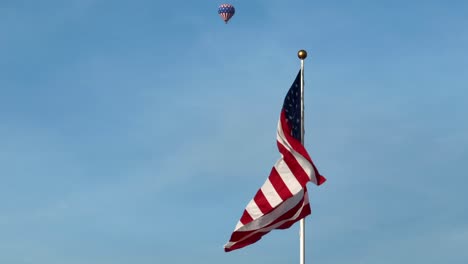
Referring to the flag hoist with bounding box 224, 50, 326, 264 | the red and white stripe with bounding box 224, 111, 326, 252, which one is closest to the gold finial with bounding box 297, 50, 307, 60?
the flag hoist with bounding box 224, 50, 326, 264

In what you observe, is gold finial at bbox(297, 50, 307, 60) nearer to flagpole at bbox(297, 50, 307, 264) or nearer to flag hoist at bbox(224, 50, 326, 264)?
flagpole at bbox(297, 50, 307, 264)

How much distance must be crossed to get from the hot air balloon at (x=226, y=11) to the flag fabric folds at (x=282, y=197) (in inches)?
3927

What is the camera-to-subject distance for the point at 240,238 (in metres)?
44.9

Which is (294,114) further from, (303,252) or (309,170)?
(303,252)

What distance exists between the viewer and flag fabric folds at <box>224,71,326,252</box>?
44281 mm

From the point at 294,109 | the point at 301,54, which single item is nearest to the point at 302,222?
the point at 294,109

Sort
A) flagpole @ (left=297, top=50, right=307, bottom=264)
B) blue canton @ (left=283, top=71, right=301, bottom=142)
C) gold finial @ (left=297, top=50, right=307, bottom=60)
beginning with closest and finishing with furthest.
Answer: flagpole @ (left=297, top=50, right=307, bottom=264) < blue canton @ (left=283, top=71, right=301, bottom=142) < gold finial @ (left=297, top=50, right=307, bottom=60)

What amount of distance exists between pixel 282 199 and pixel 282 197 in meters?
0.08

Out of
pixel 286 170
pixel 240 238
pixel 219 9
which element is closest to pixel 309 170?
pixel 286 170

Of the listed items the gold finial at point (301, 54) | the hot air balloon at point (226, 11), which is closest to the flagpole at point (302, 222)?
the gold finial at point (301, 54)

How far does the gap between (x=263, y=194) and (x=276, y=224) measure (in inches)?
53.4

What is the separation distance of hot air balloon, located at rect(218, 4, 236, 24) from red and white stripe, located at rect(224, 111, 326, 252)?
328ft

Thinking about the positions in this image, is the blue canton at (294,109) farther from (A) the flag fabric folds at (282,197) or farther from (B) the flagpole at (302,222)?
(A) the flag fabric folds at (282,197)

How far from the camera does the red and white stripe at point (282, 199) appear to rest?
1745 inches
